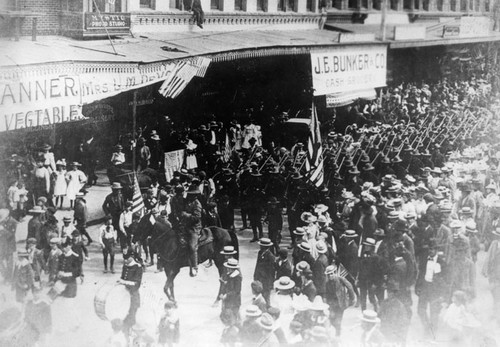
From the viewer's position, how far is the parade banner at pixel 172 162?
12.2 m

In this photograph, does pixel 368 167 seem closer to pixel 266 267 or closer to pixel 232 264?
pixel 266 267

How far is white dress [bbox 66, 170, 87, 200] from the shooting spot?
1059 centimetres

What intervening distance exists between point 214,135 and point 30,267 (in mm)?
5966

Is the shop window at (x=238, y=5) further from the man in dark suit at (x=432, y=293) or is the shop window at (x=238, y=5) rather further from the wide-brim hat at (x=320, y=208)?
the man in dark suit at (x=432, y=293)

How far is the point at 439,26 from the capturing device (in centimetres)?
1805

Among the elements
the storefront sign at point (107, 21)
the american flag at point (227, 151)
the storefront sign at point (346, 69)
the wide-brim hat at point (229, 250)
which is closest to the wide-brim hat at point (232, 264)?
the wide-brim hat at point (229, 250)

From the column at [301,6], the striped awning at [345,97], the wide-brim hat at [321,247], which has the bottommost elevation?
the wide-brim hat at [321,247]

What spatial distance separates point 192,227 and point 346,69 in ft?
22.2

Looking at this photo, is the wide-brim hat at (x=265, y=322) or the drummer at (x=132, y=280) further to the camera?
the drummer at (x=132, y=280)

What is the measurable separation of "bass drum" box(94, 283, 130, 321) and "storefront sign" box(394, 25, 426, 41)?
1107 centimetres

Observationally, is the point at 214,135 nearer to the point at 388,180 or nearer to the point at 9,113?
the point at 388,180

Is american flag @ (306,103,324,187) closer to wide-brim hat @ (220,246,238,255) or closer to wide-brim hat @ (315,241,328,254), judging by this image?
wide-brim hat @ (315,241,328,254)

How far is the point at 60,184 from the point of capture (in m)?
10.6

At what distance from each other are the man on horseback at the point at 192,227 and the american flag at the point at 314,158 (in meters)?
3.23
